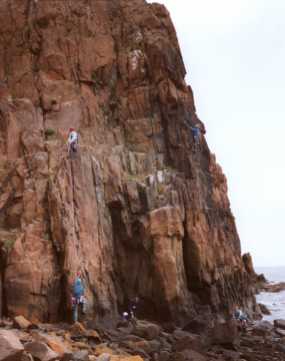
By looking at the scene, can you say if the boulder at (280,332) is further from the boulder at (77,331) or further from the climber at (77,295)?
the boulder at (77,331)

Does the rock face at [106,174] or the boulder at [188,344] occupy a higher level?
the rock face at [106,174]

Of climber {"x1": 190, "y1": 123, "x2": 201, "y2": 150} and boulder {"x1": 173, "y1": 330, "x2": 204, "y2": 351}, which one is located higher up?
climber {"x1": 190, "y1": 123, "x2": 201, "y2": 150}

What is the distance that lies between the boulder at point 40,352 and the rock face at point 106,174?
11726 mm

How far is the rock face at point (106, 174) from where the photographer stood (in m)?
24.8

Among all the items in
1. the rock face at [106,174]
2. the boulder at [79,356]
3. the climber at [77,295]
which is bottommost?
the boulder at [79,356]

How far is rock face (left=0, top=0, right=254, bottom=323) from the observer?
2482 cm

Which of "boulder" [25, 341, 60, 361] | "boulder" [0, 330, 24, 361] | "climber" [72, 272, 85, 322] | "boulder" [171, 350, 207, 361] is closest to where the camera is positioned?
"boulder" [0, 330, 24, 361]

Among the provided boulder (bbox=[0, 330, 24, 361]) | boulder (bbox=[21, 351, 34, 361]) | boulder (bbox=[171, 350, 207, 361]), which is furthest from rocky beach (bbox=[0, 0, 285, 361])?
boulder (bbox=[0, 330, 24, 361])

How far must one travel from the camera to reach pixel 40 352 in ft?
35.6

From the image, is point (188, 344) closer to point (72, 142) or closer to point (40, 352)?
point (40, 352)

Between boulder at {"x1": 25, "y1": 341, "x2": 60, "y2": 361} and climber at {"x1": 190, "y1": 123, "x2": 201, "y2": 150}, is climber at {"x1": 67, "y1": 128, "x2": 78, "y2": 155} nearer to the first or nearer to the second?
climber at {"x1": 190, "y1": 123, "x2": 201, "y2": 150}

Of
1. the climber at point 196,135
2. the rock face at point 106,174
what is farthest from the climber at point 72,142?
the climber at point 196,135

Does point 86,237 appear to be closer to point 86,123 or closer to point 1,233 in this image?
point 1,233

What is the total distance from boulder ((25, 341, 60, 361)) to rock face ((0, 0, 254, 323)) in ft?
38.5
